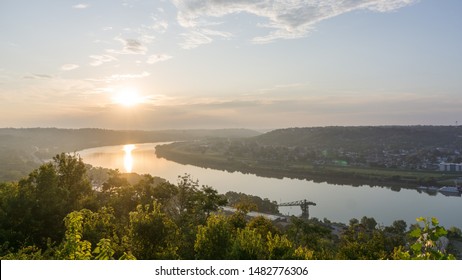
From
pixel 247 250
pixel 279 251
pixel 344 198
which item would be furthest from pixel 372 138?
pixel 247 250

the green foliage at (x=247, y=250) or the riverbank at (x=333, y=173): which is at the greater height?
the green foliage at (x=247, y=250)

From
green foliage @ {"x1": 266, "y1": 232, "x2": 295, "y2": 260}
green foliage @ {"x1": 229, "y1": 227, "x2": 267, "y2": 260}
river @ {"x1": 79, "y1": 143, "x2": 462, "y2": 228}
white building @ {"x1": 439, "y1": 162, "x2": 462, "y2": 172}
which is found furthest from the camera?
white building @ {"x1": 439, "y1": 162, "x2": 462, "y2": 172}

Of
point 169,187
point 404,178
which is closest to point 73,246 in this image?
point 169,187

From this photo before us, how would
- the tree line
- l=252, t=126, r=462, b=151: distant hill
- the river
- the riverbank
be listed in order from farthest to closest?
l=252, t=126, r=462, b=151: distant hill < the riverbank < the river < the tree line

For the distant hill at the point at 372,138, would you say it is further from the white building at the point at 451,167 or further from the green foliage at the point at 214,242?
the green foliage at the point at 214,242

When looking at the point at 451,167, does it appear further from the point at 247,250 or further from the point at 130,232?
the point at 130,232

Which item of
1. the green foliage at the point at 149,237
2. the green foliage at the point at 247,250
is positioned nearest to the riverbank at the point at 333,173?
the green foliage at the point at 247,250

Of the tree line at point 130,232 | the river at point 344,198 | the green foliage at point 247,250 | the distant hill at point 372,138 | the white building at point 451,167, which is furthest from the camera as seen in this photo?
the distant hill at point 372,138

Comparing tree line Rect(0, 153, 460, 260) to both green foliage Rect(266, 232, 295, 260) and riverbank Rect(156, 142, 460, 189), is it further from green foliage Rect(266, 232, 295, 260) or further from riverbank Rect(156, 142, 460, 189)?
riverbank Rect(156, 142, 460, 189)

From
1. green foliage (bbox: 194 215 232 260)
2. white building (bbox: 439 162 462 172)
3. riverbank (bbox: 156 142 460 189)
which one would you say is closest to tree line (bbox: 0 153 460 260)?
green foliage (bbox: 194 215 232 260)
